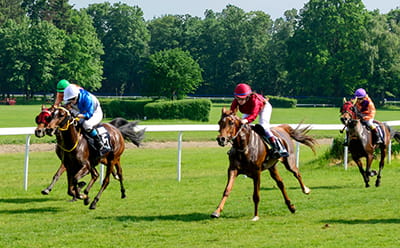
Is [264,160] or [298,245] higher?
[264,160]

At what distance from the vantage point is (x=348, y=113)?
11633mm

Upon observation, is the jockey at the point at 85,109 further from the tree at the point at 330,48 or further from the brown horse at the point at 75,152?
the tree at the point at 330,48

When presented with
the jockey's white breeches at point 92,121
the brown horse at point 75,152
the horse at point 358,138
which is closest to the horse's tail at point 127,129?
the brown horse at point 75,152

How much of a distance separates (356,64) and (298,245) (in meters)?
63.0

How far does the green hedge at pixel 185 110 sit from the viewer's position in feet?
114

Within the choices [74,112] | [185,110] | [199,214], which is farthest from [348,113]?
[185,110]

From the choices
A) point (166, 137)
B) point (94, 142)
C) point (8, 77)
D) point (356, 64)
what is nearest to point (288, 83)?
point (356, 64)

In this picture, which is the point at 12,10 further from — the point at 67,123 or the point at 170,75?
the point at 67,123

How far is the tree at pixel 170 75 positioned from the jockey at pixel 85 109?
3201 cm

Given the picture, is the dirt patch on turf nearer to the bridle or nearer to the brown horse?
the brown horse

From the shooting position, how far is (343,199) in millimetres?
9883

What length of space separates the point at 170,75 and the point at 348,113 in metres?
30.4

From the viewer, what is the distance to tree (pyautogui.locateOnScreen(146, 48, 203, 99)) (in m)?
41.6

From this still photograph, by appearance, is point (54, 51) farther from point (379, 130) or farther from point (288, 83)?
point (379, 130)
